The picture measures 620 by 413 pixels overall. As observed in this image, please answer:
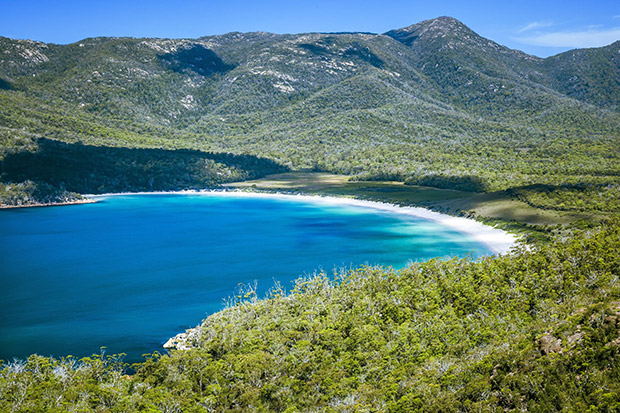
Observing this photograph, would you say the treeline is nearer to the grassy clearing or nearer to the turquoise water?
the turquoise water

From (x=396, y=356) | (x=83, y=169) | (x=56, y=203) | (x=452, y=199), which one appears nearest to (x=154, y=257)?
(x=396, y=356)

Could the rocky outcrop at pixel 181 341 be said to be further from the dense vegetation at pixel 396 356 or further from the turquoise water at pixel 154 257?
the turquoise water at pixel 154 257

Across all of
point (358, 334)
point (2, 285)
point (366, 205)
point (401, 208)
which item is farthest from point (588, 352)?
point (366, 205)

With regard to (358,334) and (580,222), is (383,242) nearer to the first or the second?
(580,222)

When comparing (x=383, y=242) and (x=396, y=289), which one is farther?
(x=383, y=242)

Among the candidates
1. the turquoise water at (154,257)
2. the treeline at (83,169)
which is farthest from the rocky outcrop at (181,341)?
the treeline at (83,169)

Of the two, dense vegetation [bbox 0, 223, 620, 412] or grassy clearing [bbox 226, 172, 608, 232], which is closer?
dense vegetation [bbox 0, 223, 620, 412]

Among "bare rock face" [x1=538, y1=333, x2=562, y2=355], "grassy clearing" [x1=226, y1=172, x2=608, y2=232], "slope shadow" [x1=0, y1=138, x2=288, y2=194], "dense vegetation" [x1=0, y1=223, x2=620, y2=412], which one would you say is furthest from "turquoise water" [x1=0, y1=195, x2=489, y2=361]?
"bare rock face" [x1=538, y1=333, x2=562, y2=355]
